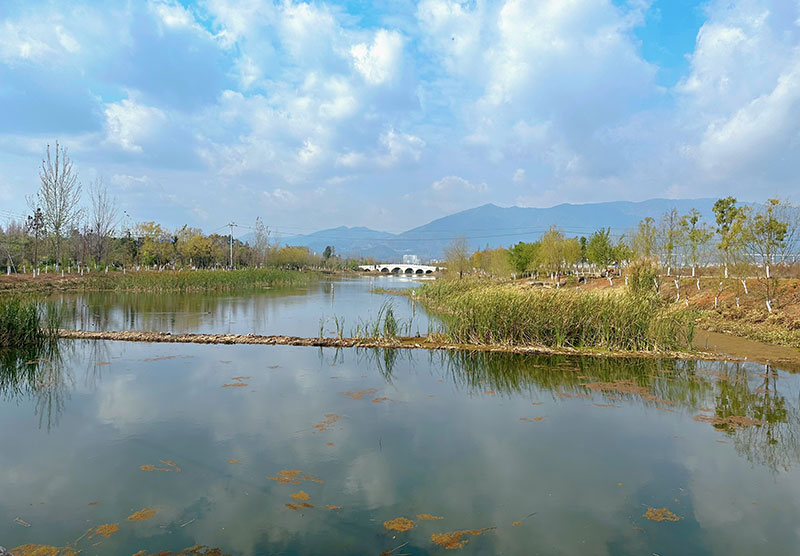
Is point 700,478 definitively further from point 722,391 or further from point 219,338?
point 219,338

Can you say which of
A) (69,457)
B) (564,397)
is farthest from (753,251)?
(69,457)

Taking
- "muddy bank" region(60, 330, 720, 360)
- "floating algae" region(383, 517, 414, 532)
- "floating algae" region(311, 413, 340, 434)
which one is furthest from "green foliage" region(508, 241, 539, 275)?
"floating algae" region(383, 517, 414, 532)

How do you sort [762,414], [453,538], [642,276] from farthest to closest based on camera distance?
[642,276] < [762,414] < [453,538]

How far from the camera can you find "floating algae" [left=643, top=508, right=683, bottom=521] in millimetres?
4402

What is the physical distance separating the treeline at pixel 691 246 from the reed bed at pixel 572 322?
4017 millimetres

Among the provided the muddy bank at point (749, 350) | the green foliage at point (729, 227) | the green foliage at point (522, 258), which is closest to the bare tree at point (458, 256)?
the green foliage at point (522, 258)

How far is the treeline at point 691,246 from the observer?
1895 cm

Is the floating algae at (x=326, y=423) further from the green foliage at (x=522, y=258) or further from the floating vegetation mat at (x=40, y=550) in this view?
the green foliage at (x=522, y=258)

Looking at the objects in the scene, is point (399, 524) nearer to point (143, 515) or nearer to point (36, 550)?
point (143, 515)

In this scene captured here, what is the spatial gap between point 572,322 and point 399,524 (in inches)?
373

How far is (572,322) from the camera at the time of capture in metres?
12.6

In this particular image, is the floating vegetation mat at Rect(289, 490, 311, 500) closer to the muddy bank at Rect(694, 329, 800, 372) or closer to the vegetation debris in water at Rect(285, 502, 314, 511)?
the vegetation debris in water at Rect(285, 502, 314, 511)

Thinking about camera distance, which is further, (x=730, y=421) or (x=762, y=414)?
(x=762, y=414)

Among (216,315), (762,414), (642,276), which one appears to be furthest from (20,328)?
Answer: (642,276)
